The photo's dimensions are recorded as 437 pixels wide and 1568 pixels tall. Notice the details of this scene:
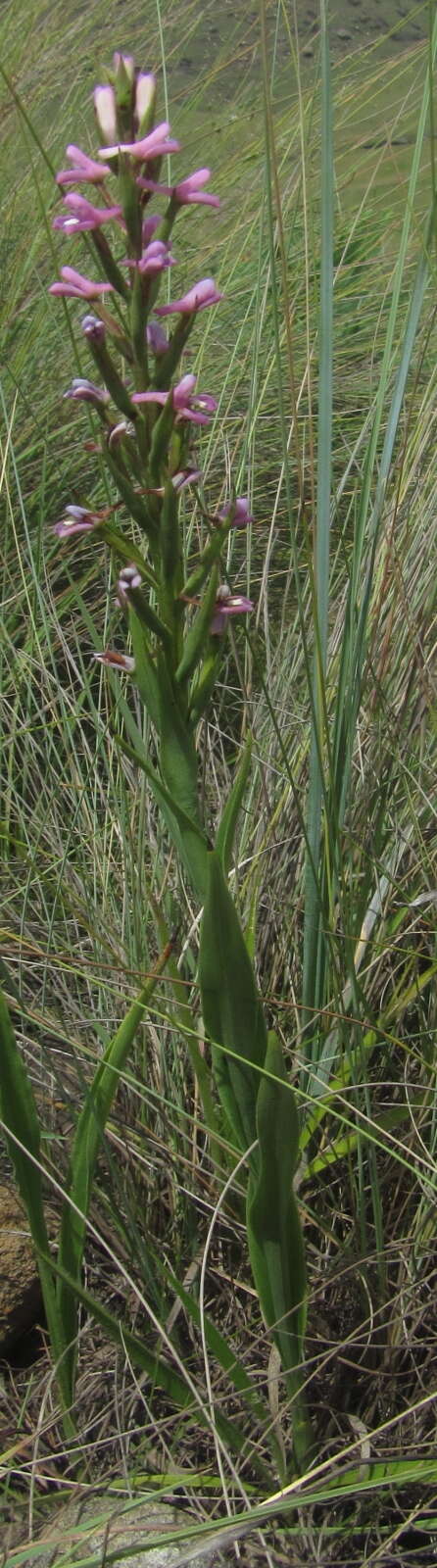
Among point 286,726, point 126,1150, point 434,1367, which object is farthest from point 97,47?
point 434,1367

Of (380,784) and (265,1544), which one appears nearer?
(265,1544)

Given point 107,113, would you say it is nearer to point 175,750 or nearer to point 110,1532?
point 175,750

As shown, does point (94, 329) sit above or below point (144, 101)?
below

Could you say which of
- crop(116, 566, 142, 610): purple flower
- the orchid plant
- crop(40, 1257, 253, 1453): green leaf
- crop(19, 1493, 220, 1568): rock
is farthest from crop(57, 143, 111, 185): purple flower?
crop(19, 1493, 220, 1568): rock

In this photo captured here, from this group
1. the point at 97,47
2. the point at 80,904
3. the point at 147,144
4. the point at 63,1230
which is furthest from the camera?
the point at 97,47

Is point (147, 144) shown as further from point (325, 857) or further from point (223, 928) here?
point (325, 857)

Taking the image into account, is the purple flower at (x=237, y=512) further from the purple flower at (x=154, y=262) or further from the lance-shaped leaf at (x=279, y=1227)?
the lance-shaped leaf at (x=279, y=1227)

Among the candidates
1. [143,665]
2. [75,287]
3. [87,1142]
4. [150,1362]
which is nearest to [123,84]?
[75,287]
